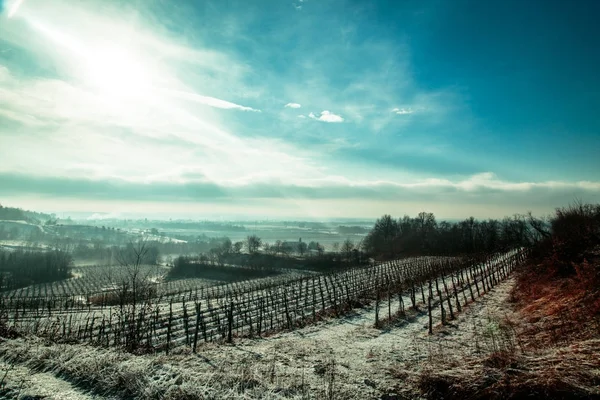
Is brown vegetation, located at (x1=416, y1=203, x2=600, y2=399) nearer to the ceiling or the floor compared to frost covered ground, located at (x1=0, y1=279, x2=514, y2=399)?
nearer to the ceiling

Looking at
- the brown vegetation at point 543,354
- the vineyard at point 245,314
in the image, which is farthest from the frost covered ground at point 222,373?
the vineyard at point 245,314

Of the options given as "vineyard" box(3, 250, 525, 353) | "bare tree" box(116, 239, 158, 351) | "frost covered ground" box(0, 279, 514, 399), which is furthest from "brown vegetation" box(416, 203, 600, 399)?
"bare tree" box(116, 239, 158, 351)

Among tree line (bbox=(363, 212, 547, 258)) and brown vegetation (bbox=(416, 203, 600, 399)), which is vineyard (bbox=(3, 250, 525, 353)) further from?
tree line (bbox=(363, 212, 547, 258))

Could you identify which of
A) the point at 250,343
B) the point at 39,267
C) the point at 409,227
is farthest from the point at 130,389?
the point at 39,267

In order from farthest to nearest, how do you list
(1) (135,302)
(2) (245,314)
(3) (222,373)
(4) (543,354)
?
(2) (245,314), (1) (135,302), (3) (222,373), (4) (543,354)

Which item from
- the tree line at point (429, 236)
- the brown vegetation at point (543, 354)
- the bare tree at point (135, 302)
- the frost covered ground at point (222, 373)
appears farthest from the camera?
the tree line at point (429, 236)

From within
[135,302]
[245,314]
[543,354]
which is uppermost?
[543,354]

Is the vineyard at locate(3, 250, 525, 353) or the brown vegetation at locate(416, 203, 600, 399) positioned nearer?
the brown vegetation at locate(416, 203, 600, 399)

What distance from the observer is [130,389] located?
620 cm

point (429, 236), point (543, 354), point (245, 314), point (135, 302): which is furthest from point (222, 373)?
point (429, 236)

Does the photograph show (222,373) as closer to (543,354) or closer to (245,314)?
(543,354)

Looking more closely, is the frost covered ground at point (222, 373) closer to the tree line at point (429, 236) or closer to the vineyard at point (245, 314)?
the vineyard at point (245, 314)

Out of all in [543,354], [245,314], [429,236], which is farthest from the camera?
[429,236]

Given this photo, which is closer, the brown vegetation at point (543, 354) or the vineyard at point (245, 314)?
the brown vegetation at point (543, 354)
